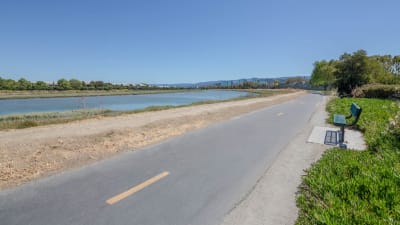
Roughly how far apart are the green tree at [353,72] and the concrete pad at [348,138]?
3635cm

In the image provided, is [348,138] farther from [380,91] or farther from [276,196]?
[380,91]

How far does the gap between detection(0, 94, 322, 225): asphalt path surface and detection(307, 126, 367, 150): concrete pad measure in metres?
2.18

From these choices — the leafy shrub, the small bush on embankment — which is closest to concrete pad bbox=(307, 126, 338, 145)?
the small bush on embankment

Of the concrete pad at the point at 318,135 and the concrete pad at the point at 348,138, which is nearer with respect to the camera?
the concrete pad at the point at 348,138

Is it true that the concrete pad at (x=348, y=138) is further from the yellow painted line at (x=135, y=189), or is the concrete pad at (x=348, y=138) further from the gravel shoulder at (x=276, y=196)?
the yellow painted line at (x=135, y=189)

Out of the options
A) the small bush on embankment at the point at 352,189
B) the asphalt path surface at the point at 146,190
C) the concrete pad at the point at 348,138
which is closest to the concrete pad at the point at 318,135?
the concrete pad at the point at 348,138

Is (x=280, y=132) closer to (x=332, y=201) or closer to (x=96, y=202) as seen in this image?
(x=332, y=201)

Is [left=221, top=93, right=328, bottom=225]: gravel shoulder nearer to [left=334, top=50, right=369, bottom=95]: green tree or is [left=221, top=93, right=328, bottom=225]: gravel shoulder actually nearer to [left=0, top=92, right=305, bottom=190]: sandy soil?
[left=0, top=92, right=305, bottom=190]: sandy soil

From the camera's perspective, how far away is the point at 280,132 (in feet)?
27.6

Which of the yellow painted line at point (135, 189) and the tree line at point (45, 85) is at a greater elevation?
the tree line at point (45, 85)

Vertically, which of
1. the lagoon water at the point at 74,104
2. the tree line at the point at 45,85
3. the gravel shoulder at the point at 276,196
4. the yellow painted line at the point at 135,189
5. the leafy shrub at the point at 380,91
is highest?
the tree line at the point at 45,85

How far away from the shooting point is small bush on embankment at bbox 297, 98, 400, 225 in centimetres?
267

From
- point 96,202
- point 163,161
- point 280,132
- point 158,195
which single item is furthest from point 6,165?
point 280,132

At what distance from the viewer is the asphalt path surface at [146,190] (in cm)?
286
